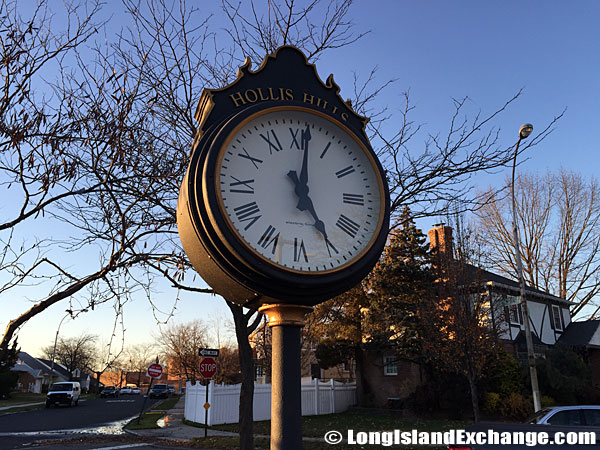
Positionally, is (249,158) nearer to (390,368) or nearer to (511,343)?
(511,343)

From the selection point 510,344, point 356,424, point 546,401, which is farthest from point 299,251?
point 510,344

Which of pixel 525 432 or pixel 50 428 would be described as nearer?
pixel 525 432

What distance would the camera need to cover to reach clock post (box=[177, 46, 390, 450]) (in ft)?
6.27

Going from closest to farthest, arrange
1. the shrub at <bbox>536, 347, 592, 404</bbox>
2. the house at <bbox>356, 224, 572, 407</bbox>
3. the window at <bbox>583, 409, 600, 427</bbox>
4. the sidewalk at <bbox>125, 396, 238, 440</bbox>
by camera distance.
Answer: the window at <bbox>583, 409, 600, 427</bbox> → the sidewalk at <bbox>125, 396, 238, 440</bbox> → the shrub at <bbox>536, 347, 592, 404</bbox> → the house at <bbox>356, 224, 572, 407</bbox>

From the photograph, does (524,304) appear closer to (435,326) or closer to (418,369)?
(435,326)

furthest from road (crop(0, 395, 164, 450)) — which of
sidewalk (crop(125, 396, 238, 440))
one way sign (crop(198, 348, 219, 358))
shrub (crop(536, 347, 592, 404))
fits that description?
shrub (crop(536, 347, 592, 404))

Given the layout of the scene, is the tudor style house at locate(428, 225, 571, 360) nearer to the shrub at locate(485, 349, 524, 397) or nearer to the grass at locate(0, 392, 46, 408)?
the shrub at locate(485, 349, 524, 397)

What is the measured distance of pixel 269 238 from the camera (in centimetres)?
196

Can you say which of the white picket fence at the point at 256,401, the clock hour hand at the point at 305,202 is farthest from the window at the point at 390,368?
the clock hour hand at the point at 305,202

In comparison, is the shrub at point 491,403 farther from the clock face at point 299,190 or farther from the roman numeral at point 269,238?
the roman numeral at point 269,238

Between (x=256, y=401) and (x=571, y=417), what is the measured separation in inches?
556

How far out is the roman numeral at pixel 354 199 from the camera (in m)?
2.18

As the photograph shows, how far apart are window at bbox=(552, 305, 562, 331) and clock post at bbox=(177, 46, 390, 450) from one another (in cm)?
2894

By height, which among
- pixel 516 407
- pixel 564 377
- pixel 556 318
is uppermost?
pixel 556 318
